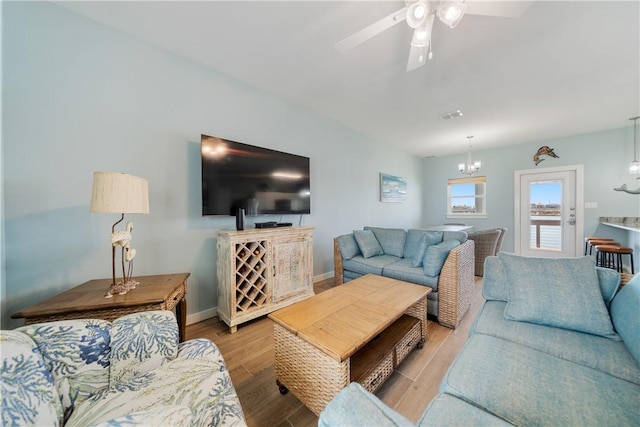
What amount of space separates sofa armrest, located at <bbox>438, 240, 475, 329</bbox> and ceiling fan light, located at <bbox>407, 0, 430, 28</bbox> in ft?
6.02

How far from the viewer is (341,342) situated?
44.3 inches

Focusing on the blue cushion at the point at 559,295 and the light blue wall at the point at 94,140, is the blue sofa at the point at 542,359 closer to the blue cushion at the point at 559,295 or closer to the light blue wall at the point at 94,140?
the blue cushion at the point at 559,295

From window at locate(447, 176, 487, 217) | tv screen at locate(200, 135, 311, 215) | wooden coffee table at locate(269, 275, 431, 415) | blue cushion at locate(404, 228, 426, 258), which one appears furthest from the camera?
window at locate(447, 176, 487, 217)

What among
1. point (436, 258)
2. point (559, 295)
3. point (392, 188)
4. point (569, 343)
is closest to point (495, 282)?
point (559, 295)

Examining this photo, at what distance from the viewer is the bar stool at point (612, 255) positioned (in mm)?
2863

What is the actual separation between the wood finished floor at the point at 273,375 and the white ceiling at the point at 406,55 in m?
2.30

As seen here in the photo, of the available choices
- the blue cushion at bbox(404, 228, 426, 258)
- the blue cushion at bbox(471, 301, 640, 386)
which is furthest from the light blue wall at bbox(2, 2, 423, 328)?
the blue cushion at bbox(471, 301, 640, 386)

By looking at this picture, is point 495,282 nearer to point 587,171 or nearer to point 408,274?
point 408,274

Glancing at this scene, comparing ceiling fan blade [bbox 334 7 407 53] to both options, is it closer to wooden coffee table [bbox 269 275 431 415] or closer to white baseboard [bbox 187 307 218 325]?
wooden coffee table [bbox 269 275 431 415]

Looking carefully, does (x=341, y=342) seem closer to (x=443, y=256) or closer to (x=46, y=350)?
(x=46, y=350)

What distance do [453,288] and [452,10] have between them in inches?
82.1

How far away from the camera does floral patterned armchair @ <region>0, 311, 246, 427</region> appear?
2.19 feet

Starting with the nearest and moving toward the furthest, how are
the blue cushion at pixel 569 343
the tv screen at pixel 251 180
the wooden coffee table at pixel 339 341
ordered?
the blue cushion at pixel 569 343, the wooden coffee table at pixel 339 341, the tv screen at pixel 251 180

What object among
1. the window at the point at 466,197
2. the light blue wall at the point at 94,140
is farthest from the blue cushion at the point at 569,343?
the window at the point at 466,197
